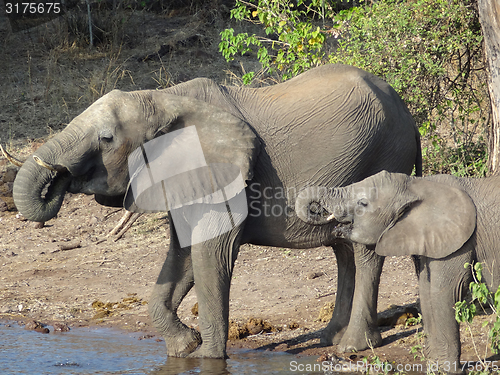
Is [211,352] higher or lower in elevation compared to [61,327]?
higher

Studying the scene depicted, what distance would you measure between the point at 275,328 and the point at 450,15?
385cm

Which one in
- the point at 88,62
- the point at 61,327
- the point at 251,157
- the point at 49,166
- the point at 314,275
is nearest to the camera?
the point at 49,166

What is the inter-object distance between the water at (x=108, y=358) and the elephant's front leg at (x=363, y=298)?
395mm

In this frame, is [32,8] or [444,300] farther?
[32,8]

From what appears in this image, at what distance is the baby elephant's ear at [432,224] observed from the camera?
4723 mm

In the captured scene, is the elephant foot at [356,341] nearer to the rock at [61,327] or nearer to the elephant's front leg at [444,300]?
the elephant's front leg at [444,300]

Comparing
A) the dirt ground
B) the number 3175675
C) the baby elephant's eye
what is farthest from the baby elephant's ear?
the number 3175675

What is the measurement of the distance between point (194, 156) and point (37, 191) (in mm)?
1127

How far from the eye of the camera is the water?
18.5 feet

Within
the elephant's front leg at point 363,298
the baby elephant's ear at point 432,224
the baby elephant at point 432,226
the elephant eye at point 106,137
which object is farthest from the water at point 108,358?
the elephant eye at point 106,137

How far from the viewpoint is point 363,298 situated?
5902mm

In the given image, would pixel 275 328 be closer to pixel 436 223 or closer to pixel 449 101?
pixel 436 223

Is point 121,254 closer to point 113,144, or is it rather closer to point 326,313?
point 326,313

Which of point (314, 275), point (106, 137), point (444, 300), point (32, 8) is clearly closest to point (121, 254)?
point (314, 275)
